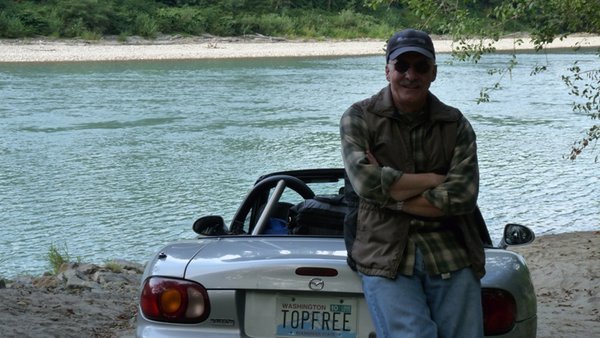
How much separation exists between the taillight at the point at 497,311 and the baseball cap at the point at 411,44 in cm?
86

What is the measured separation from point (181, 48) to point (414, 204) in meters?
61.8

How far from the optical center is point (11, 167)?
22047 millimetres

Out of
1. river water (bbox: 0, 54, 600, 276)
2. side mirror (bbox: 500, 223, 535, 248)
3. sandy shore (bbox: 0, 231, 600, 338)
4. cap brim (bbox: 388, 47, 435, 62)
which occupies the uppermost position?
cap brim (bbox: 388, 47, 435, 62)

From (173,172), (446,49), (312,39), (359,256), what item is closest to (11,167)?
(173,172)

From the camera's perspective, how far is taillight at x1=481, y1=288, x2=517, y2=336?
347 centimetres

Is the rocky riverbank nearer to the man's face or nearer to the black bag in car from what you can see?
the black bag in car

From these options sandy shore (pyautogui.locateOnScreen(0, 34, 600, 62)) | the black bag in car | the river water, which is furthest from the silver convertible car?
sandy shore (pyautogui.locateOnScreen(0, 34, 600, 62))

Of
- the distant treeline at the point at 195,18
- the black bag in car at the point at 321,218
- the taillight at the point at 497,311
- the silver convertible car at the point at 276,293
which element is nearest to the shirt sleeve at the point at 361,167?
the silver convertible car at the point at 276,293

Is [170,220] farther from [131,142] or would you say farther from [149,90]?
[149,90]

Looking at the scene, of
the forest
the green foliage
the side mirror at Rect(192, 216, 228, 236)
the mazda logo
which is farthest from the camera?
the forest

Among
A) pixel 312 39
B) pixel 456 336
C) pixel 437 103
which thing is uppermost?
pixel 437 103

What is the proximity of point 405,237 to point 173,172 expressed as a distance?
18.2m

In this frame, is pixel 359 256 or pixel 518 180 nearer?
pixel 359 256

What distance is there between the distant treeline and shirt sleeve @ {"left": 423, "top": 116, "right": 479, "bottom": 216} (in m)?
53.9
